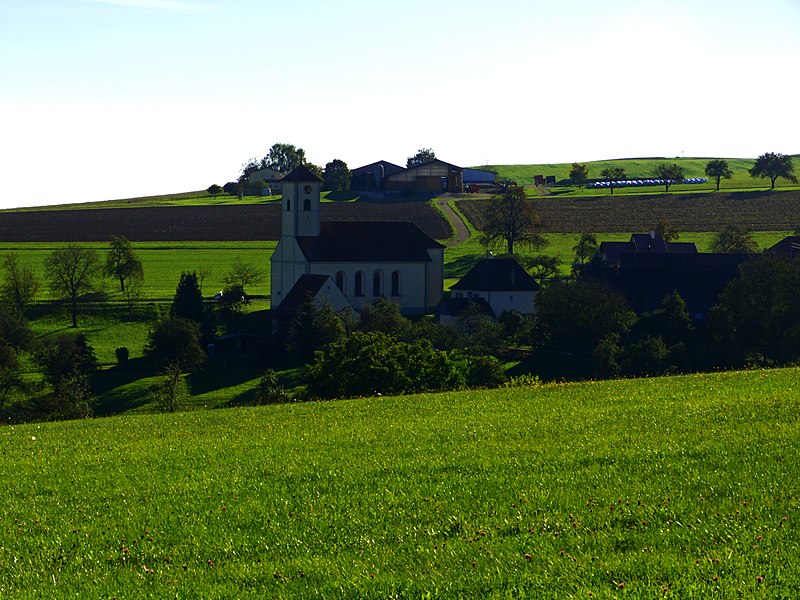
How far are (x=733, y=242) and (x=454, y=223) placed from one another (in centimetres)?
3785

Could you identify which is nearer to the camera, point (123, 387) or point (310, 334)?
point (123, 387)

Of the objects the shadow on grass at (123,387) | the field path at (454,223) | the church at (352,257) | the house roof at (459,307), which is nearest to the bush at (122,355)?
the shadow on grass at (123,387)

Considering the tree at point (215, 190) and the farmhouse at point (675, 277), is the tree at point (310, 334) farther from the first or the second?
the tree at point (215, 190)

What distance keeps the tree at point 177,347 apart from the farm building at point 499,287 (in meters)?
25.9

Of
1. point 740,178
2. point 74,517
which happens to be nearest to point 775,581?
point 74,517

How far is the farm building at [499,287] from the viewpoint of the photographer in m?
84.0

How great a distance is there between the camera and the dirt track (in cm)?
12450

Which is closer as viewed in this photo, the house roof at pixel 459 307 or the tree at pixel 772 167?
the house roof at pixel 459 307

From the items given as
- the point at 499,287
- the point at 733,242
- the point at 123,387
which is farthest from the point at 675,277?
the point at 123,387

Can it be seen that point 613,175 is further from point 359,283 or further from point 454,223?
Answer: point 359,283

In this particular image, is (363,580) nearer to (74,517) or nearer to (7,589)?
(7,589)

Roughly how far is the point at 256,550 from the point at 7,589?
2581 mm

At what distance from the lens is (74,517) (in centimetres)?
1447

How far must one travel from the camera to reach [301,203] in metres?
86.1
